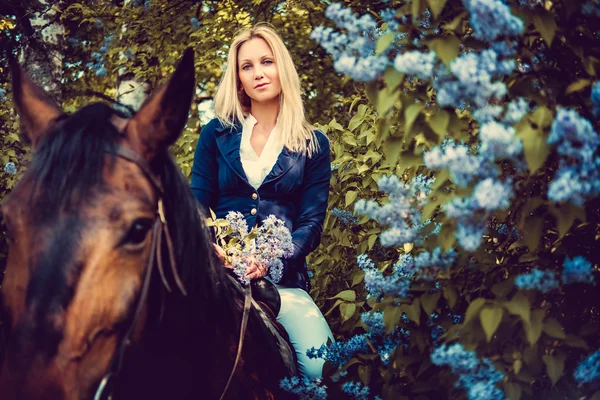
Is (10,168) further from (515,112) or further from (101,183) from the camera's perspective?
(515,112)

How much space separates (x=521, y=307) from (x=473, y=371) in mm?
301

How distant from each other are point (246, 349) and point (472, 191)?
47.6 inches

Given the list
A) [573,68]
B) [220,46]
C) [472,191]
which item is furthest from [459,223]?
[220,46]

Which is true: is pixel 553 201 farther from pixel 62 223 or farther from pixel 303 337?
pixel 303 337

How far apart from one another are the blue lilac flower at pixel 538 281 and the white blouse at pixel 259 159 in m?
1.82

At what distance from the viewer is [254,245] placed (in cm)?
292

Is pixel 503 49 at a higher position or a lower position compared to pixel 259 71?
lower

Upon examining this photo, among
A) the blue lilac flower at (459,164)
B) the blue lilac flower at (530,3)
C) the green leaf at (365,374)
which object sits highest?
the blue lilac flower at (530,3)

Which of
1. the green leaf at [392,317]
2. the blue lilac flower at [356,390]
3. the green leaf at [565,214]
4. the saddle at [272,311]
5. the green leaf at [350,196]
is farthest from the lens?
the green leaf at [350,196]

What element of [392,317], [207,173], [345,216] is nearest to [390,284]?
[392,317]

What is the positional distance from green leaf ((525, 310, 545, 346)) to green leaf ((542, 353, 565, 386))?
0.15 m

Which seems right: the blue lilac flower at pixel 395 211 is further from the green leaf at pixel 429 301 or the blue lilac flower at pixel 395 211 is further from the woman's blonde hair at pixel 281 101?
the woman's blonde hair at pixel 281 101

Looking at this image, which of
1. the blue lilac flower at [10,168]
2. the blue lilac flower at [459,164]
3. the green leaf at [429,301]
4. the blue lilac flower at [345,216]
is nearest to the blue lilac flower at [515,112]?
the blue lilac flower at [459,164]

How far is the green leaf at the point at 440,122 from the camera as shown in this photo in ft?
6.38
